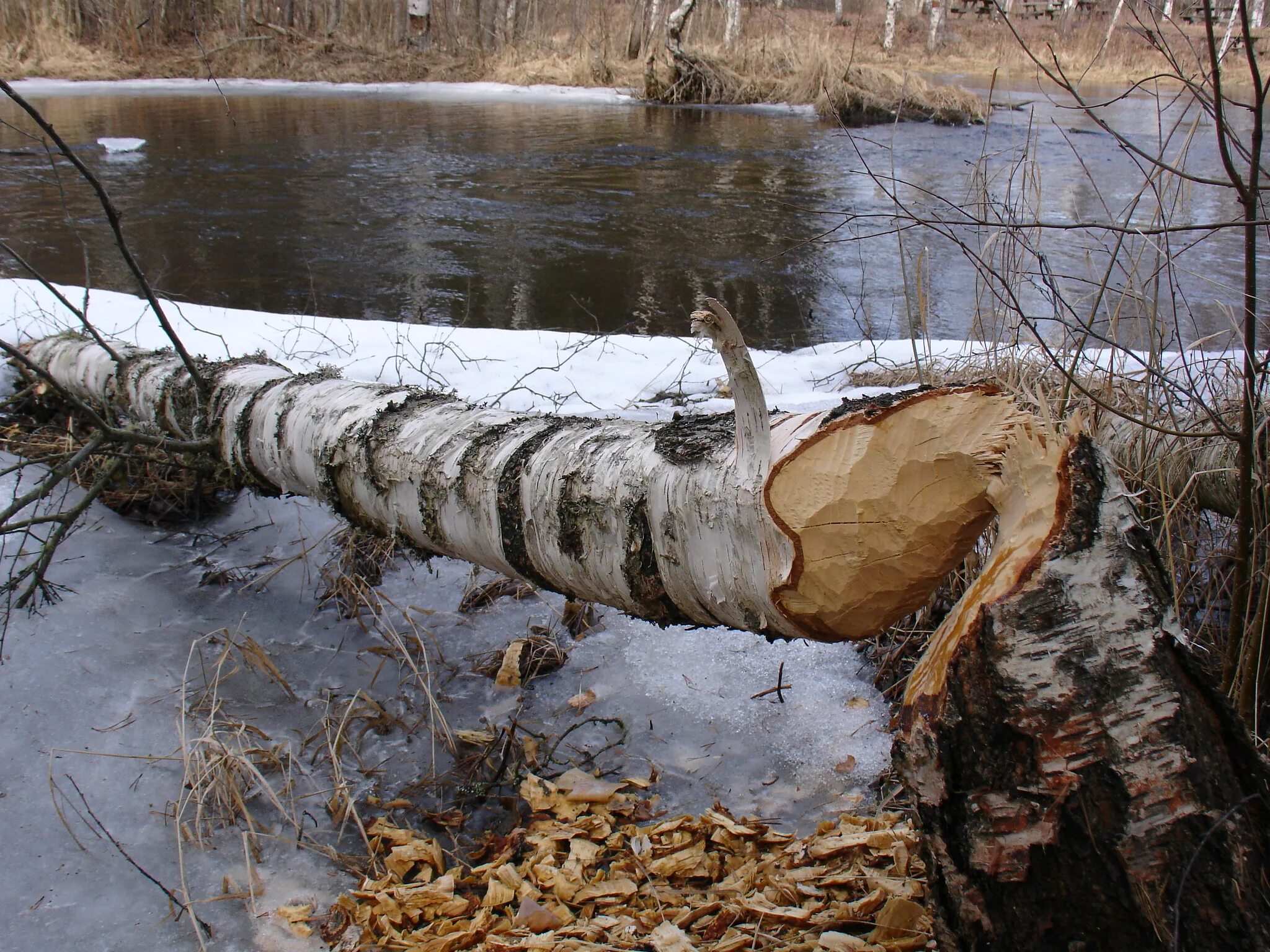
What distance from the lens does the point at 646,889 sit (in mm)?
1685

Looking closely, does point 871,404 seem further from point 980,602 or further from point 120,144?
point 120,144

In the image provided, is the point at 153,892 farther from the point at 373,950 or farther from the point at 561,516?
the point at 561,516

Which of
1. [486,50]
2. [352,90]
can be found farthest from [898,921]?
[486,50]

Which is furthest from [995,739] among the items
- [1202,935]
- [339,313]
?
[339,313]

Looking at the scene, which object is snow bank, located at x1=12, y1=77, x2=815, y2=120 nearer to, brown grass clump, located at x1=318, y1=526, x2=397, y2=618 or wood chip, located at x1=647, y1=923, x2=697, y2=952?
brown grass clump, located at x1=318, y1=526, x2=397, y2=618

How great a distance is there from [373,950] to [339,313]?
477 centimetres

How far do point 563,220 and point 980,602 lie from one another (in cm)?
714

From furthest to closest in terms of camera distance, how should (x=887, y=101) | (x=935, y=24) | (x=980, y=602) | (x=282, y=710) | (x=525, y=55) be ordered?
1. (x=935, y=24)
2. (x=525, y=55)
3. (x=887, y=101)
4. (x=282, y=710)
5. (x=980, y=602)

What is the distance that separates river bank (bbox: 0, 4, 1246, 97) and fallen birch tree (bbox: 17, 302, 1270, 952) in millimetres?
14493

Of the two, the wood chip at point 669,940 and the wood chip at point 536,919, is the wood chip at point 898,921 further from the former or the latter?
the wood chip at point 536,919

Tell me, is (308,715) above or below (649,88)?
below

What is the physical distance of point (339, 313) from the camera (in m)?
5.74

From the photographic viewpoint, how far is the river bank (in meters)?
15.7

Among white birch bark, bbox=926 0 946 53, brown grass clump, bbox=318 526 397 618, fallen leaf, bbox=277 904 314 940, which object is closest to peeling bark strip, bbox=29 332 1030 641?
brown grass clump, bbox=318 526 397 618
